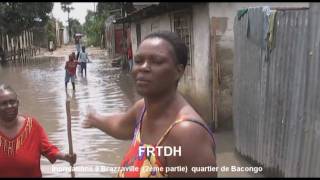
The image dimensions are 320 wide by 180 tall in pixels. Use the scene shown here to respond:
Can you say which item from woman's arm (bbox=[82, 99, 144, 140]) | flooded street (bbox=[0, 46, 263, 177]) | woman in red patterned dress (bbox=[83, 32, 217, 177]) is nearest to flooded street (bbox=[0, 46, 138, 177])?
flooded street (bbox=[0, 46, 263, 177])

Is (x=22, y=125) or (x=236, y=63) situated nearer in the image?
(x=22, y=125)

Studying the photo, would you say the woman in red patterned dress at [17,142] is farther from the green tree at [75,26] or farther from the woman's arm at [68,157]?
the green tree at [75,26]

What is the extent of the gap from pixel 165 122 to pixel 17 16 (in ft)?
107

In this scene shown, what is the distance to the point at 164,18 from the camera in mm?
12766

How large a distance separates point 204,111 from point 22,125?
6028 millimetres

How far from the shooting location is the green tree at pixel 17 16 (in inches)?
1228

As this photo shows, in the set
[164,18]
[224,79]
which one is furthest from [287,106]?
[164,18]

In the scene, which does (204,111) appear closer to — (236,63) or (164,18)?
(236,63)

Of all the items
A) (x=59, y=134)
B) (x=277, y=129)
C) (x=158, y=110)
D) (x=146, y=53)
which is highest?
(x=146, y=53)

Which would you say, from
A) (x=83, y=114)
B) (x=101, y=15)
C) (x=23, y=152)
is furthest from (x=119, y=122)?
(x=101, y=15)

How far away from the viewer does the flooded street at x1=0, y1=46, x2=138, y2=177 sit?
720 cm

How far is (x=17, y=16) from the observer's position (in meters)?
32.6

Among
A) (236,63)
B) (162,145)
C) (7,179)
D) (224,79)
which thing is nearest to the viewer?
(162,145)

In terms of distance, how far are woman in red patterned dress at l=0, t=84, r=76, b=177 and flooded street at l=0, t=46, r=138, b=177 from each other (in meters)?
0.58
